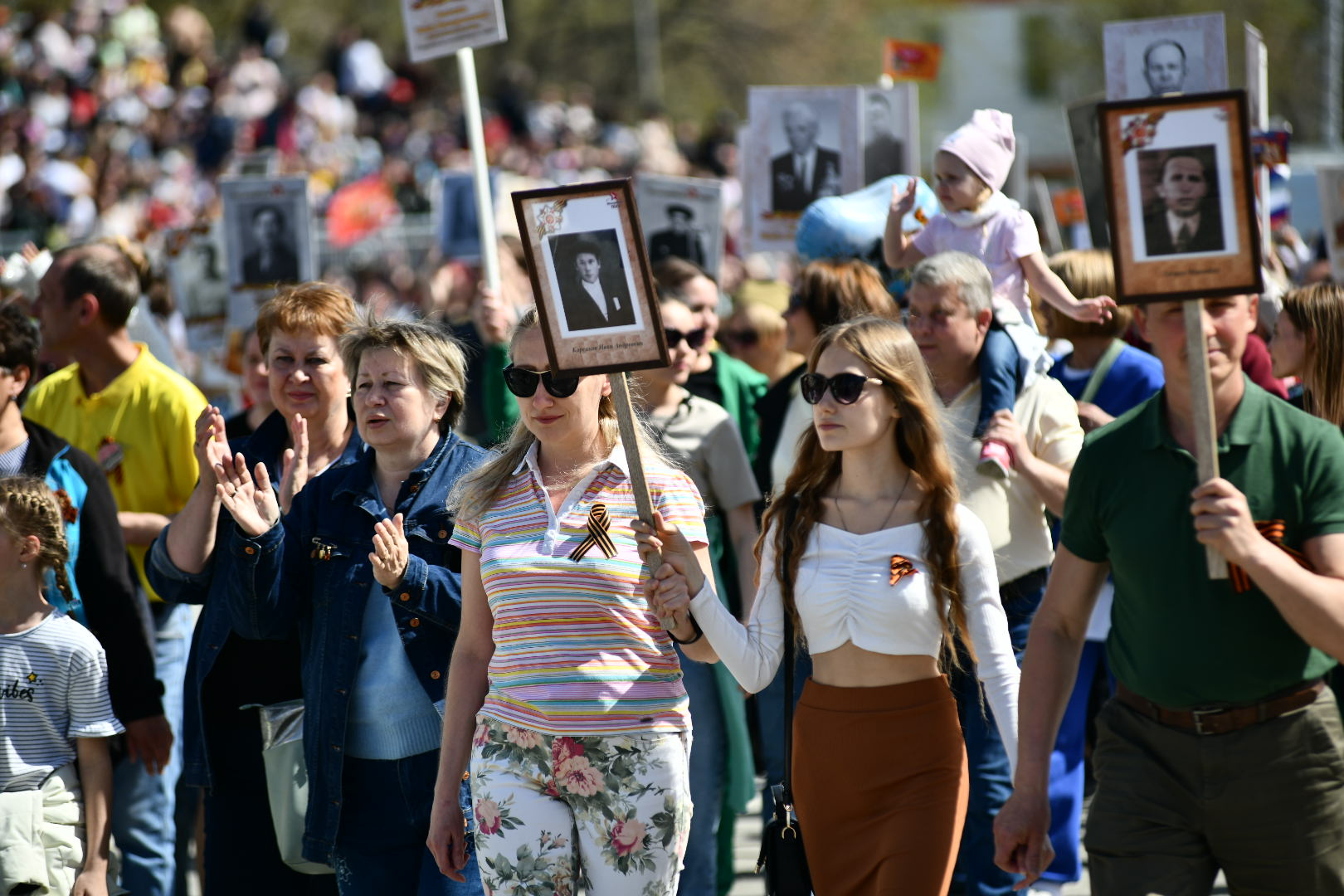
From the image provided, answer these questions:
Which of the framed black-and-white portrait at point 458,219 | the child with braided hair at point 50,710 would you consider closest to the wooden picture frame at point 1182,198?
the child with braided hair at point 50,710

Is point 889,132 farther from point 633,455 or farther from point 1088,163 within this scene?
point 633,455

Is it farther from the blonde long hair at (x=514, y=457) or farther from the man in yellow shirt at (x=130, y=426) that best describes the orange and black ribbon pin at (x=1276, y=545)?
the man in yellow shirt at (x=130, y=426)

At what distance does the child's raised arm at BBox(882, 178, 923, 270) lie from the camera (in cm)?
604

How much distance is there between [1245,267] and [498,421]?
442cm

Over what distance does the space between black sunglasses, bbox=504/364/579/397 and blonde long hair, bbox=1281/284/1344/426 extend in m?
2.29

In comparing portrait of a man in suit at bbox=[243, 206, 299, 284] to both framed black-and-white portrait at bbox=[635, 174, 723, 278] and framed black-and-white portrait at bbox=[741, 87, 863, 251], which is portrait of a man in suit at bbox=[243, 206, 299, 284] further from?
framed black-and-white portrait at bbox=[741, 87, 863, 251]

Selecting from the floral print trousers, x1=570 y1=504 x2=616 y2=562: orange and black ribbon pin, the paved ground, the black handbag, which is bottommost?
the paved ground

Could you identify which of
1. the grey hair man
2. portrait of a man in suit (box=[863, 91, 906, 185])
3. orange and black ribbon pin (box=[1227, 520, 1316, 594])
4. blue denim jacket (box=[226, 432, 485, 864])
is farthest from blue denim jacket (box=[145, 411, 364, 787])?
portrait of a man in suit (box=[863, 91, 906, 185])

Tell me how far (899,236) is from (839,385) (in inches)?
77.1

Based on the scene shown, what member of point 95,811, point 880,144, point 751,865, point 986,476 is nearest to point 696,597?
point 986,476

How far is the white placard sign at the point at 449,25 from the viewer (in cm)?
720

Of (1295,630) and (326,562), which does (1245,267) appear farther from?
(326,562)

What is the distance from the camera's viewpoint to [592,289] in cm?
381

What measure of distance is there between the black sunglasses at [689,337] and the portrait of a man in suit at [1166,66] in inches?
90.6
